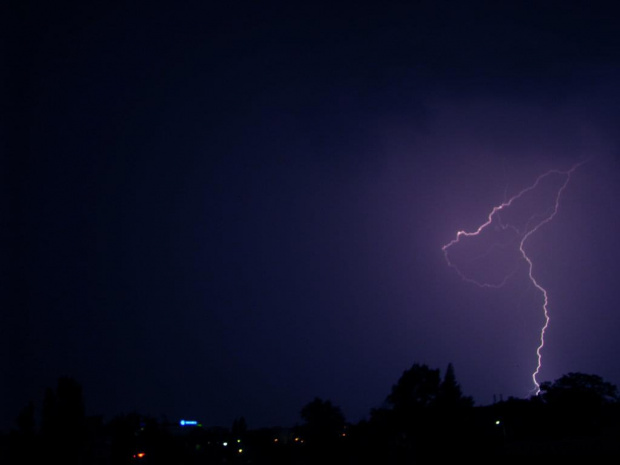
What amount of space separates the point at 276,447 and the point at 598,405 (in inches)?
759

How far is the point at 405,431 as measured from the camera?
24.0 metres

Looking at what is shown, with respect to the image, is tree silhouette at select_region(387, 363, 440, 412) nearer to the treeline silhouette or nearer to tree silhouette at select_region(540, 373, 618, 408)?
the treeline silhouette

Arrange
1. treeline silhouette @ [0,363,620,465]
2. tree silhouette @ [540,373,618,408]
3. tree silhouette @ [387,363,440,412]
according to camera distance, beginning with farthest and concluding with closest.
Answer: tree silhouette @ [540,373,618,408]
tree silhouette @ [387,363,440,412]
treeline silhouette @ [0,363,620,465]

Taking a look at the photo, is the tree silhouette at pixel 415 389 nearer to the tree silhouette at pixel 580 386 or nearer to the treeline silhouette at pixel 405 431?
the treeline silhouette at pixel 405 431

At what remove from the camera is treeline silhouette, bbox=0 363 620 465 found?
1969 centimetres

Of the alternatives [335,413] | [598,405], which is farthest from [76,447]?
[598,405]

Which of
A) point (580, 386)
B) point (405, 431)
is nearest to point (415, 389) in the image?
point (405, 431)

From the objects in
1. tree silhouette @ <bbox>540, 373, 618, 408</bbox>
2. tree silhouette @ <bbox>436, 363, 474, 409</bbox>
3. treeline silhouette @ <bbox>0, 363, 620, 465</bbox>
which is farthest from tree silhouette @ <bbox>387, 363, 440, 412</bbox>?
tree silhouette @ <bbox>540, 373, 618, 408</bbox>

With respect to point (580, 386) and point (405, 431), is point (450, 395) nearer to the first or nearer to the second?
point (405, 431)

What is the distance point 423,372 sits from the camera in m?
23.9

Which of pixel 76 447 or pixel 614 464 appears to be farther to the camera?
pixel 76 447

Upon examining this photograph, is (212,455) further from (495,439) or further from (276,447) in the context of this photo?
(495,439)

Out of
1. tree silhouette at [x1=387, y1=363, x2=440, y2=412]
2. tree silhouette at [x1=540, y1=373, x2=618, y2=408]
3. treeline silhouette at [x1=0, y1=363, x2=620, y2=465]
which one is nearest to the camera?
treeline silhouette at [x1=0, y1=363, x2=620, y2=465]

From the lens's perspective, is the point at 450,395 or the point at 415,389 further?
the point at 415,389
